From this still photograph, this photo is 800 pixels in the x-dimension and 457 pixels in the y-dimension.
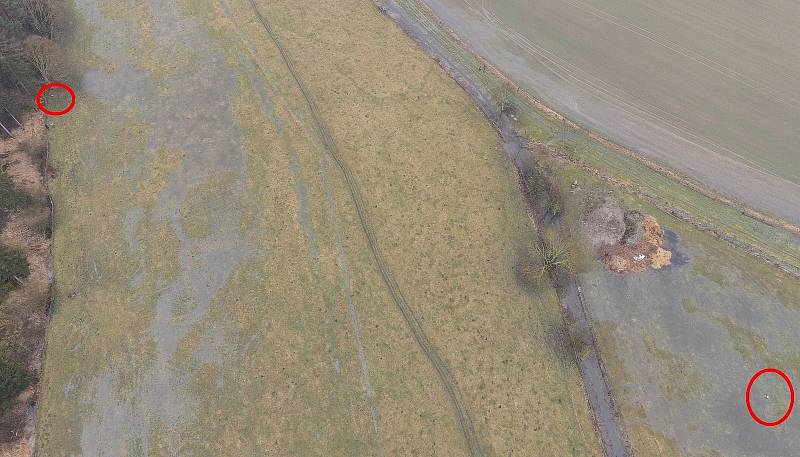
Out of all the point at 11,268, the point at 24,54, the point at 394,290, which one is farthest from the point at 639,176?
the point at 24,54

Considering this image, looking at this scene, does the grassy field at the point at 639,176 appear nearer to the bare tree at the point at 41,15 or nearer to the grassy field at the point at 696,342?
the grassy field at the point at 696,342

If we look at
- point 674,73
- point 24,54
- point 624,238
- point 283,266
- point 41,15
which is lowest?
point 283,266

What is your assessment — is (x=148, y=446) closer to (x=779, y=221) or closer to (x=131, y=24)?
(x=131, y=24)

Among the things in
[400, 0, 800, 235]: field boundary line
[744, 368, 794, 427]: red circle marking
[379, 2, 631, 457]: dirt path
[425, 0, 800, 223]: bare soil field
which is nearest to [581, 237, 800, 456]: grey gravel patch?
[744, 368, 794, 427]: red circle marking

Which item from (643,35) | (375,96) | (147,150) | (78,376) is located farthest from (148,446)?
(643,35)

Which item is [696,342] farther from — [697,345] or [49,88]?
[49,88]

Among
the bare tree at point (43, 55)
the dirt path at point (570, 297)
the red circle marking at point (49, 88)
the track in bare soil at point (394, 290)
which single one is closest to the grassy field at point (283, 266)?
the track in bare soil at point (394, 290)

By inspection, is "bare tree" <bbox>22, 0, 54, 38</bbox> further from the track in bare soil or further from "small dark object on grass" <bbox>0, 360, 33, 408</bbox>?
"small dark object on grass" <bbox>0, 360, 33, 408</bbox>
